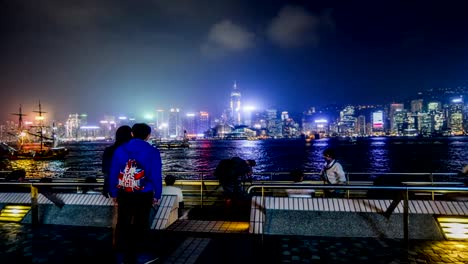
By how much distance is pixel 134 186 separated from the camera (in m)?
4.21

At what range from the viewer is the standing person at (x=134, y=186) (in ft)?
13.9

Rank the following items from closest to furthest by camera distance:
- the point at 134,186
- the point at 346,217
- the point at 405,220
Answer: the point at 134,186 → the point at 405,220 → the point at 346,217

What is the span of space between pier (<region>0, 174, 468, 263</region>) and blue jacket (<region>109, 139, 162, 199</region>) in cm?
146

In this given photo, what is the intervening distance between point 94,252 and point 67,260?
1.48 feet

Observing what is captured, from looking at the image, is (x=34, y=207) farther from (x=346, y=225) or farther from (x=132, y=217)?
(x=346, y=225)

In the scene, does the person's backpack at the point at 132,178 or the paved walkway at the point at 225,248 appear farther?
the paved walkway at the point at 225,248

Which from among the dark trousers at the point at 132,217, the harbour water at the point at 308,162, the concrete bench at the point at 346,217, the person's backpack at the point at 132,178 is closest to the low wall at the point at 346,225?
the concrete bench at the point at 346,217

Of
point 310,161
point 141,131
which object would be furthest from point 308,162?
point 141,131

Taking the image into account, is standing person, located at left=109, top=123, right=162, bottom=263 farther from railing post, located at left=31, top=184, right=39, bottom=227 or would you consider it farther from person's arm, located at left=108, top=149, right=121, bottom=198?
railing post, located at left=31, top=184, right=39, bottom=227

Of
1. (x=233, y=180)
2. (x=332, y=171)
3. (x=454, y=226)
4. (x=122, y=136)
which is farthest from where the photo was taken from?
(x=233, y=180)

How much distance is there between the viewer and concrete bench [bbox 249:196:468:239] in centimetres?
588

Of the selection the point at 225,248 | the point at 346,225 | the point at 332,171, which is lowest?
the point at 225,248

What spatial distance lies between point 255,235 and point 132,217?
8.81 ft

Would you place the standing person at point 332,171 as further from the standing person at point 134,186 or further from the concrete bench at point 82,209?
the standing person at point 134,186
